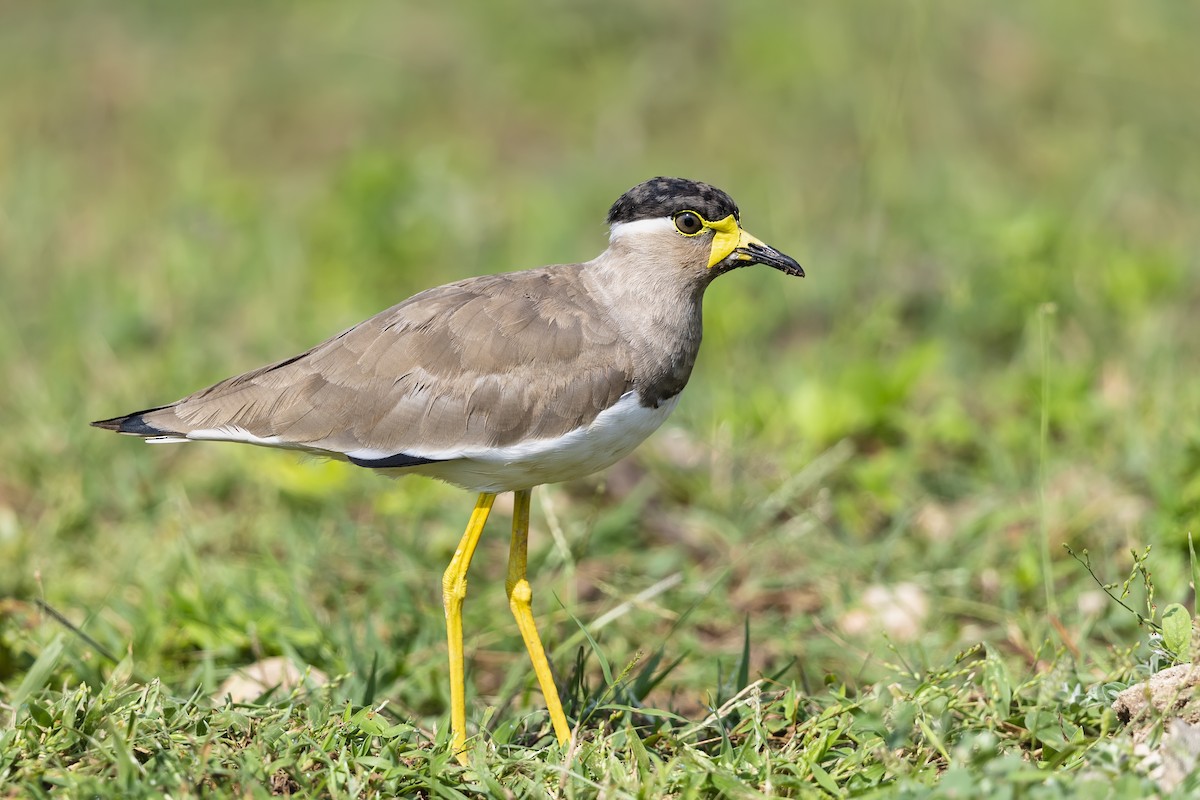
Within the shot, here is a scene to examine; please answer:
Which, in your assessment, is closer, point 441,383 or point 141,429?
point 441,383

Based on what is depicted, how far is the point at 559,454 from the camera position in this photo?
13.4ft

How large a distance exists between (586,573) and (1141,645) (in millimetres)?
2462

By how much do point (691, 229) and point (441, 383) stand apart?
39.3 inches

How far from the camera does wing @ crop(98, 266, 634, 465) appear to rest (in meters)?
4.13

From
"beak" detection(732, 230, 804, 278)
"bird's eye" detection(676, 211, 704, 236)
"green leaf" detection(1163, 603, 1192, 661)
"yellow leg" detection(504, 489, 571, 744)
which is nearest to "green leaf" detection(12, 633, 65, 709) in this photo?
"yellow leg" detection(504, 489, 571, 744)

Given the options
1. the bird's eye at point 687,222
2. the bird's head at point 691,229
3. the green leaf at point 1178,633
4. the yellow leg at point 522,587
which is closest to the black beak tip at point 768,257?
the bird's head at point 691,229

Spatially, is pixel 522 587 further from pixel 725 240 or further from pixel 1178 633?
pixel 1178 633

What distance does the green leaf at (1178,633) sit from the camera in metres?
3.56

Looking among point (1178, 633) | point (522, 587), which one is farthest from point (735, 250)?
point (1178, 633)

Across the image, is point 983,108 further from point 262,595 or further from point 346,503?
point 262,595

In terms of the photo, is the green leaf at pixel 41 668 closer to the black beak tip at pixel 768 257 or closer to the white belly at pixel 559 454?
the white belly at pixel 559 454

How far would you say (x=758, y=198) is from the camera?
9289 mm

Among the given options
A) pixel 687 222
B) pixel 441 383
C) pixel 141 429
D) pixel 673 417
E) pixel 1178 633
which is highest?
pixel 687 222

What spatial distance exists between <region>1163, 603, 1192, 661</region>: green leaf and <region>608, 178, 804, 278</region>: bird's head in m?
1.60
